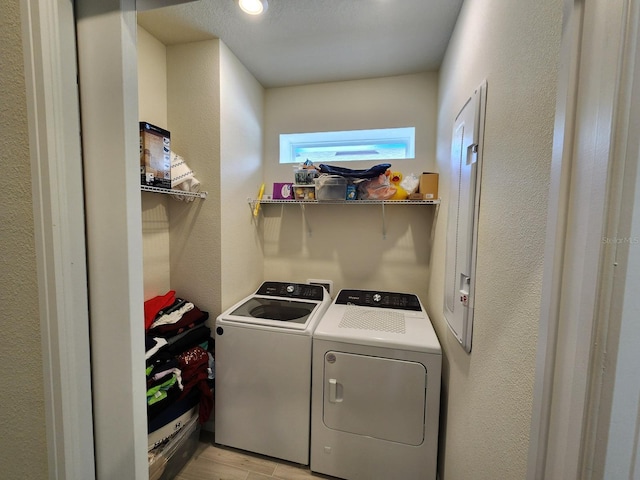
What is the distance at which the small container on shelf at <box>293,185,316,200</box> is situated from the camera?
6.48ft

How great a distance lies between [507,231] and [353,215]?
1.45 metres

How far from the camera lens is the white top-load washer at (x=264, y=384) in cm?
149

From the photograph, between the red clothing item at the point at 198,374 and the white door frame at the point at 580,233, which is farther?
the red clothing item at the point at 198,374

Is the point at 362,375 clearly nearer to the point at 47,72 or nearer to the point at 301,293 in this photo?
the point at 301,293

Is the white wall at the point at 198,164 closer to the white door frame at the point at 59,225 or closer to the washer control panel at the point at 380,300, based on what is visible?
the washer control panel at the point at 380,300

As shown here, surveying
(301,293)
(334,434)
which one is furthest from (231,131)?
(334,434)

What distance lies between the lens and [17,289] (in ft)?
1.90

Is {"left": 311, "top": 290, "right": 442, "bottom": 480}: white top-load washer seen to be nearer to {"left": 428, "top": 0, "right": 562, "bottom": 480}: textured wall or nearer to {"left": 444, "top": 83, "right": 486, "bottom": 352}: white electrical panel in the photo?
{"left": 428, "top": 0, "right": 562, "bottom": 480}: textured wall

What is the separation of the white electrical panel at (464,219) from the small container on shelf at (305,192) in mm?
1006

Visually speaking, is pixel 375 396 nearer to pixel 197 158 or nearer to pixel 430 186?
pixel 430 186

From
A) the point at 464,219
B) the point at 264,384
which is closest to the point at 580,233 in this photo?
the point at 464,219

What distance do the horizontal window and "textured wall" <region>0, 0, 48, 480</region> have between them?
1819 mm

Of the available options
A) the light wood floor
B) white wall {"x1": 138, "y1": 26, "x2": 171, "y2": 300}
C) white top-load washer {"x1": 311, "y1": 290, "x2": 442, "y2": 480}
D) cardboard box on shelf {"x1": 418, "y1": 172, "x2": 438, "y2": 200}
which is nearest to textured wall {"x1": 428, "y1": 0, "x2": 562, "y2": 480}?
white top-load washer {"x1": 311, "y1": 290, "x2": 442, "y2": 480}

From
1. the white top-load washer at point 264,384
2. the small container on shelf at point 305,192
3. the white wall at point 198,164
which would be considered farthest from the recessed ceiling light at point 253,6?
the white top-load washer at point 264,384
